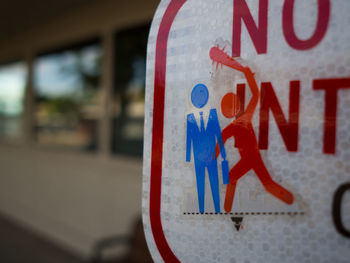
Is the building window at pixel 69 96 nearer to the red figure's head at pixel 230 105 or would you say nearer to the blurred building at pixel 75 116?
the blurred building at pixel 75 116

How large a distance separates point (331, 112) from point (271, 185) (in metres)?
0.14


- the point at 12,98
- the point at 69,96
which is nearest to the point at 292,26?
the point at 69,96

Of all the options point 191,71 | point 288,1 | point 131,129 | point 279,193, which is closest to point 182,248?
point 279,193

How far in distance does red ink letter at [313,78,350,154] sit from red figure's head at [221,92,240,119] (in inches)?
5.2

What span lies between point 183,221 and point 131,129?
9.50 ft

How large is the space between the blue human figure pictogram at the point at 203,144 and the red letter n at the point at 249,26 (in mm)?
92

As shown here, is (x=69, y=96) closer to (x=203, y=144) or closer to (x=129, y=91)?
(x=129, y=91)

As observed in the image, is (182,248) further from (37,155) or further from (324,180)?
(37,155)

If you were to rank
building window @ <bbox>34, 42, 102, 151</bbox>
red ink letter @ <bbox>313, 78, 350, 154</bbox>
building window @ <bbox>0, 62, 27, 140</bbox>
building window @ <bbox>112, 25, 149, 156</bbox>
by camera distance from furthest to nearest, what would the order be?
building window @ <bbox>0, 62, 27, 140</bbox>
building window @ <bbox>34, 42, 102, 151</bbox>
building window @ <bbox>112, 25, 149, 156</bbox>
red ink letter @ <bbox>313, 78, 350, 154</bbox>

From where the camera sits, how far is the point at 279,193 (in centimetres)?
49

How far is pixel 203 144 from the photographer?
535mm

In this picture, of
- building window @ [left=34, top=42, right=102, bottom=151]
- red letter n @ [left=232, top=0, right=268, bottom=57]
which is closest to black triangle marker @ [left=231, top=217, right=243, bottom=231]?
red letter n @ [left=232, top=0, right=268, bottom=57]

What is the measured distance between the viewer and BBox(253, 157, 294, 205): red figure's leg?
49 centimetres

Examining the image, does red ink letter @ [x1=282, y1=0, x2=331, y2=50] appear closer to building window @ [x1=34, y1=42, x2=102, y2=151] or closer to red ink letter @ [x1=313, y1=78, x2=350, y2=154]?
red ink letter @ [x1=313, y1=78, x2=350, y2=154]
